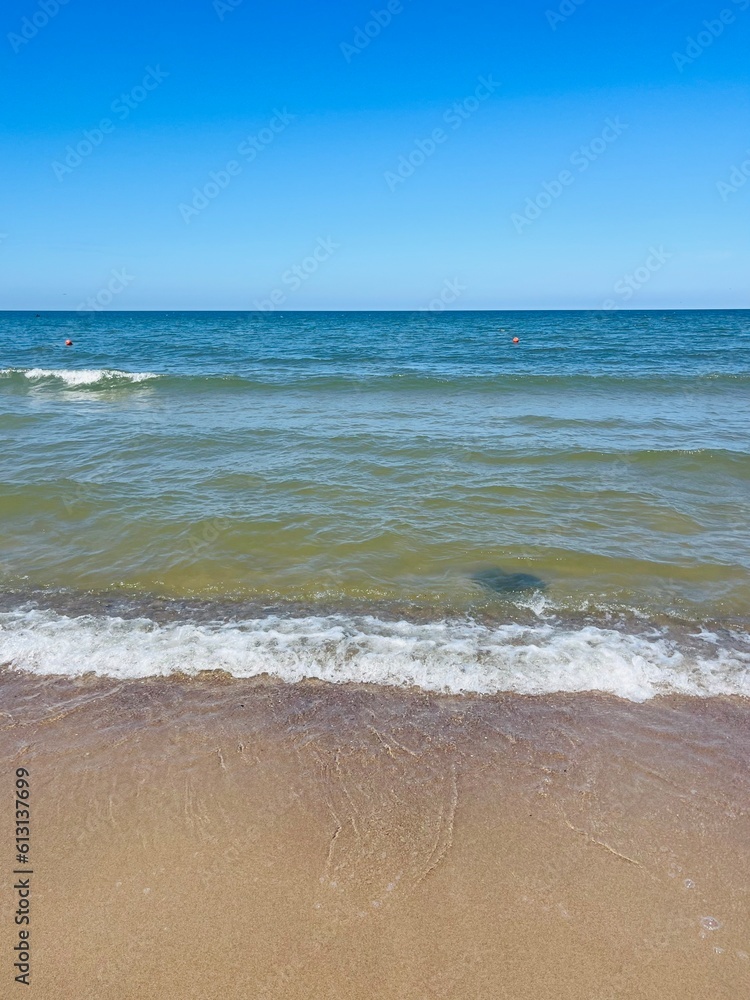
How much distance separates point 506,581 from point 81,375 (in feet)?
86.1

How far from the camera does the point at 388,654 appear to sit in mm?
5715

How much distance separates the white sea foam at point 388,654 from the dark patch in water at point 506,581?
0.89m

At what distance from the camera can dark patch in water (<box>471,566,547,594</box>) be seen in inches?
283

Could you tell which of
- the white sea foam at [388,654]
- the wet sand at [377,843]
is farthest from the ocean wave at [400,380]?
the wet sand at [377,843]

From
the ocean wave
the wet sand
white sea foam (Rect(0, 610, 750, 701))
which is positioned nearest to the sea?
white sea foam (Rect(0, 610, 750, 701))

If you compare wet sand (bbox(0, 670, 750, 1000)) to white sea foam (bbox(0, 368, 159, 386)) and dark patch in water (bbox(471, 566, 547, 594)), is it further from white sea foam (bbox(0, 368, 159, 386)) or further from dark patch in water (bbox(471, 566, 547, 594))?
white sea foam (bbox(0, 368, 159, 386))

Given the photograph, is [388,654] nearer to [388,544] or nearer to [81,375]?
[388,544]

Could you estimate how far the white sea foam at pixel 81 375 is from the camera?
86.0 ft

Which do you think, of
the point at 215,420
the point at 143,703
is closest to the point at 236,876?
the point at 143,703

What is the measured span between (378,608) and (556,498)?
505 cm

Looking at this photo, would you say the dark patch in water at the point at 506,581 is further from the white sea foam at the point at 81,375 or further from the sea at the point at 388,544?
the white sea foam at the point at 81,375

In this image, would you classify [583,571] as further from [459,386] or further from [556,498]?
[459,386]

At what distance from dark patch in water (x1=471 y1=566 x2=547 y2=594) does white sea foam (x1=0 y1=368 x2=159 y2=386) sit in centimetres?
2250

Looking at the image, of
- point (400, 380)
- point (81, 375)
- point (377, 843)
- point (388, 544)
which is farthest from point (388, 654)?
point (81, 375)
